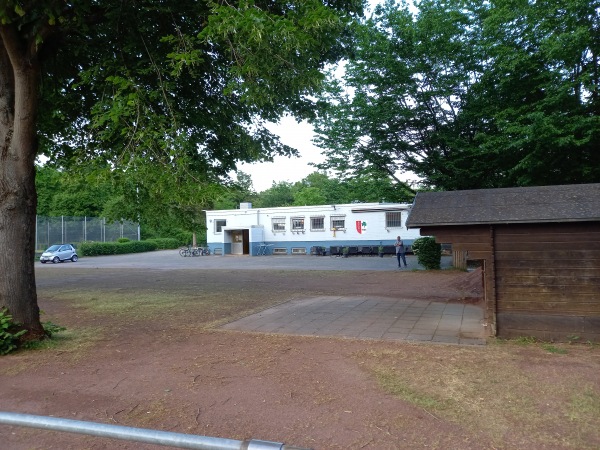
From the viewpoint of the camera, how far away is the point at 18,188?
7078 mm

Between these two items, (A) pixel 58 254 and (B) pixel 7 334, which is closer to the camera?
(B) pixel 7 334

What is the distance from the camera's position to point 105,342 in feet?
24.9

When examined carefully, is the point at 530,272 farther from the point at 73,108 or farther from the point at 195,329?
the point at 73,108

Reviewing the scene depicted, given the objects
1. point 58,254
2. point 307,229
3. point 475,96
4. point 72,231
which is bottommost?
point 58,254

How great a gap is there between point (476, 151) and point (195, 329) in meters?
12.6

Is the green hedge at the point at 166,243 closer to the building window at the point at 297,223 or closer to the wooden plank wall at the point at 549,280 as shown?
the building window at the point at 297,223

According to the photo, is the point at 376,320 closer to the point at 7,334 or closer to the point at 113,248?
the point at 7,334

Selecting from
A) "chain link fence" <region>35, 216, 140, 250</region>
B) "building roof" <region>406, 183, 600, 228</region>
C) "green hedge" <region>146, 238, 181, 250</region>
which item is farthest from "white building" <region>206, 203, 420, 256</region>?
"building roof" <region>406, 183, 600, 228</region>

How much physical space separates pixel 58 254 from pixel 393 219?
1035 inches

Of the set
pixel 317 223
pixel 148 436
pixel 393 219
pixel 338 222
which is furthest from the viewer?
pixel 317 223

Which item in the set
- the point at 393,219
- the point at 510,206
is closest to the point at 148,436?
the point at 510,206

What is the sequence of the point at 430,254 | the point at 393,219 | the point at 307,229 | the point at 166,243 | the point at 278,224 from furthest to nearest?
the point at 166,243, the point at 278,224, the point at 307,229, the point at 393,219, the point at 430,254

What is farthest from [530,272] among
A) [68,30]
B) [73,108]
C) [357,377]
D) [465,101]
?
[465,101]

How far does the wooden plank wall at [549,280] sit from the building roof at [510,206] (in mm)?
230
